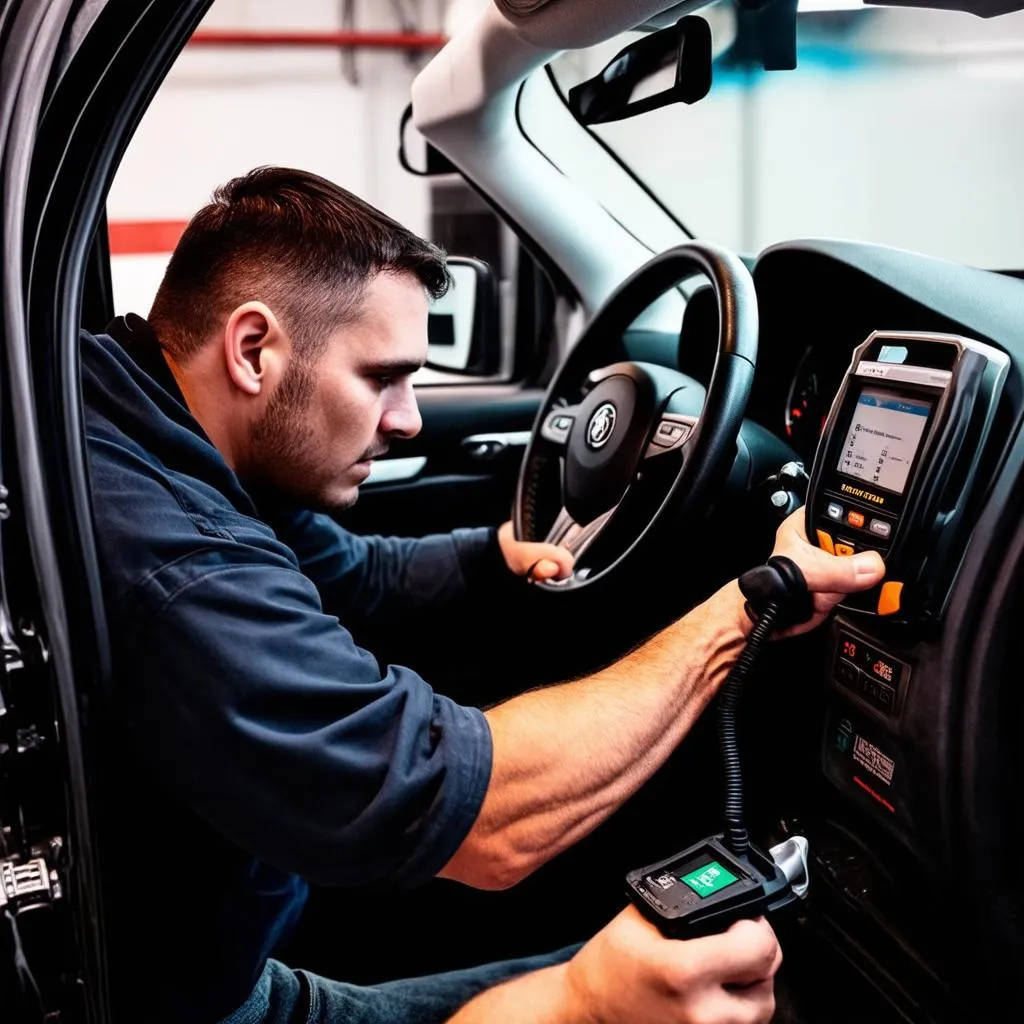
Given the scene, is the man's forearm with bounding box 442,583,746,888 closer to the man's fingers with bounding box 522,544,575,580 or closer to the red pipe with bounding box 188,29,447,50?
the man's fingers with bounding box 522,544,575,580

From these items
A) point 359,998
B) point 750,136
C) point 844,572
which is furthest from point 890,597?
point 750,136

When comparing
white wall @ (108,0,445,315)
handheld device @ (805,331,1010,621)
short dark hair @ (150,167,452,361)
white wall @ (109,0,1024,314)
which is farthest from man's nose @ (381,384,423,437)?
white wall @ (108,0,445,315)

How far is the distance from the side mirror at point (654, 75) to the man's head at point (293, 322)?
16.6 inches

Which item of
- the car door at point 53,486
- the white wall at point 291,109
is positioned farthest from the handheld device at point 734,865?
the white wall at point 291,109

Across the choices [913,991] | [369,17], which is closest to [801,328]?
[913,991]

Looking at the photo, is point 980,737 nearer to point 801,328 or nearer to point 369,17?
point 801,328

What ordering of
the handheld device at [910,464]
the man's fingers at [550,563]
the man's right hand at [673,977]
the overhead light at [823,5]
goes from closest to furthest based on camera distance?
the man's right hand at [673,977]
the handheld device at [910,464]
the overhead light at [823,5]
the man's fingers at [550,563]

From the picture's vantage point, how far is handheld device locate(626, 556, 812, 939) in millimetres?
736

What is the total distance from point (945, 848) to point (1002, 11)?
849 mm

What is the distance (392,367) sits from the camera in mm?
1029

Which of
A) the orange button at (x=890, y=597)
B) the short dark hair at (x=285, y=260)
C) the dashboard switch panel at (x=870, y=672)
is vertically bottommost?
the dashboard switch panel at (x=870, y=672)

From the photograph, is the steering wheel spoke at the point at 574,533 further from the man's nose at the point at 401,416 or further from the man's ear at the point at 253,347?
the man's ear at the point at 253,347

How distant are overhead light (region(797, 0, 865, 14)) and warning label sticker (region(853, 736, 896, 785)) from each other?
84cm

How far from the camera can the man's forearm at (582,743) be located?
0.80 m
